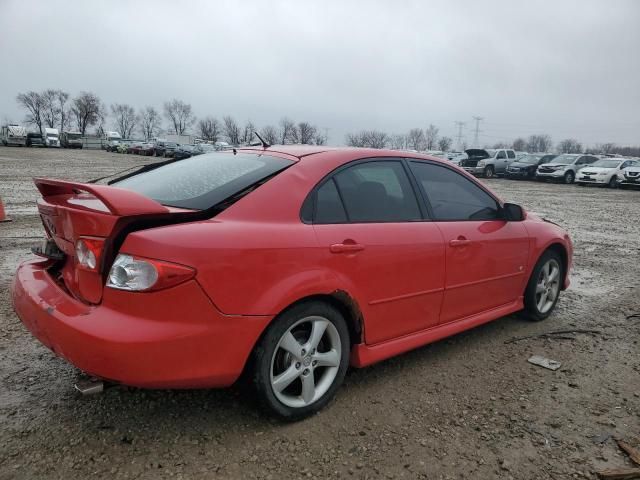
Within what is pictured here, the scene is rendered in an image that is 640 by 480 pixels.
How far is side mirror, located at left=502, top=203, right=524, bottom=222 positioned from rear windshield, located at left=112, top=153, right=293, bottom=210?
1.99 metres

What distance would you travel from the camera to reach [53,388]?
2916mm

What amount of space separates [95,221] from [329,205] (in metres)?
1.22

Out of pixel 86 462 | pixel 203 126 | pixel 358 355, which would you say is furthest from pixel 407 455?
pixel 203 126

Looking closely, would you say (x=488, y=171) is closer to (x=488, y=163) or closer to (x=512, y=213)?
(x=488, y=163)

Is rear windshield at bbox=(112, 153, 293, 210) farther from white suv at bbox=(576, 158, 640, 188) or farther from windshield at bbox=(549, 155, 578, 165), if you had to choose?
windshield at bbox=(549, 155, 578, 165)

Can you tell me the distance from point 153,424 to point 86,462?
15.2 inches

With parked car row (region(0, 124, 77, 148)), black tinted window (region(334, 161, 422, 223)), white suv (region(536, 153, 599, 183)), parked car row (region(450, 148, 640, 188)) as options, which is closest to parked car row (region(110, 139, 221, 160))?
parked car row (region(0, 124, 77, 148))

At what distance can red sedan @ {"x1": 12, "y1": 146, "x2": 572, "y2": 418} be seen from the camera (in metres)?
2.18

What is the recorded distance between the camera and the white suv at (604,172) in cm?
2458

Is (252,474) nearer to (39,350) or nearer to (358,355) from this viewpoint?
(358,355)

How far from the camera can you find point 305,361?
8.74 feet

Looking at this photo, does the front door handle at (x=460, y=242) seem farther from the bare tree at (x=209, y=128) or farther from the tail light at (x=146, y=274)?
the bare tree at (x=209, y=128)

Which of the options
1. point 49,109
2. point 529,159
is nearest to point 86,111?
point 49,109

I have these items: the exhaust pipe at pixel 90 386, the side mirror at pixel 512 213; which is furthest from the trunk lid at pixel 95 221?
the side mirror at pixel 512 213
